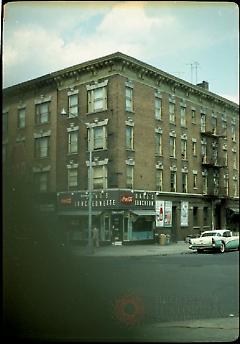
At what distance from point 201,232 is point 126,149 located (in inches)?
27.1

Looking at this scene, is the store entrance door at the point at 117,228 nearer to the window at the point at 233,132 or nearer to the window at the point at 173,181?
the window at the point at 173,181

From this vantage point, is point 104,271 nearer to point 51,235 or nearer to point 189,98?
point 51,235

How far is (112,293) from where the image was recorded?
92.2 inches

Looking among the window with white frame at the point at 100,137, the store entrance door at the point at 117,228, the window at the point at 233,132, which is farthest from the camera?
the window at the point at 233,132

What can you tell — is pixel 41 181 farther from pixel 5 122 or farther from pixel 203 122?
pixel 203 122

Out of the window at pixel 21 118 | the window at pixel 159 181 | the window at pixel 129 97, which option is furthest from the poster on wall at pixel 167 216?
the window at pixel 21 118

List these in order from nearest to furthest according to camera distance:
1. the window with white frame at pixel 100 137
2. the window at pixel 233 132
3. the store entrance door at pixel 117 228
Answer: the store entrance door at pixel 117 228, the window with white frame at pixel 100 137, the window at pixel 233 132

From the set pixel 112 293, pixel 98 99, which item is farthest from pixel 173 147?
pixel 112 293

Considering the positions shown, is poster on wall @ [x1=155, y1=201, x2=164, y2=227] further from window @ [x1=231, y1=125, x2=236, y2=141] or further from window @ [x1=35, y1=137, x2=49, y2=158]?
window @ [x1=35, y1=137, x2=49, y2=158]

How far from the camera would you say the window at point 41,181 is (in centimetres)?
246

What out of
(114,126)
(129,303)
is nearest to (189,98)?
(114,126)

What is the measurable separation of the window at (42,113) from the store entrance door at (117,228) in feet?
2.49

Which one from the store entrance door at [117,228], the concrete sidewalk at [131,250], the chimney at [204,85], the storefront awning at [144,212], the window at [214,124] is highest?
the chimney at [204,85]

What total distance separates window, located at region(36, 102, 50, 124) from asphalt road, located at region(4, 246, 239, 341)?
32.8 inches
